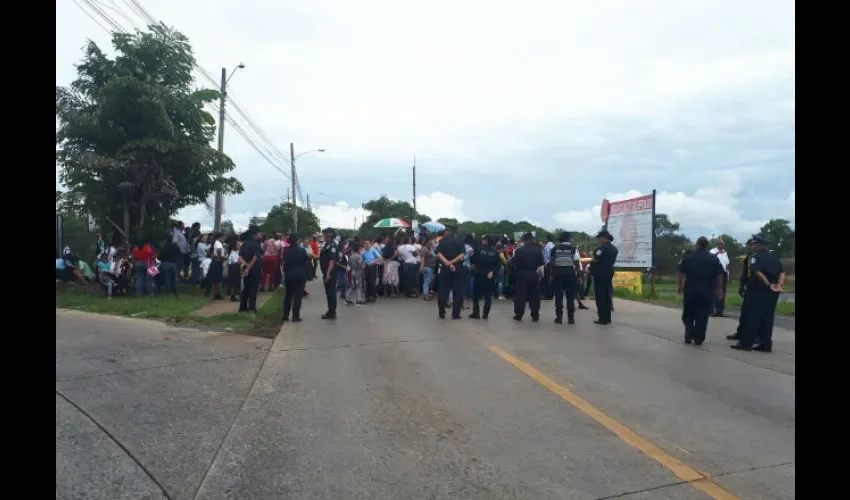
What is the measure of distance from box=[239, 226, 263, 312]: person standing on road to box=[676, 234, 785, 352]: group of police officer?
7.84 metres

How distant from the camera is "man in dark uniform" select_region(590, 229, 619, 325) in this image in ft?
38.2

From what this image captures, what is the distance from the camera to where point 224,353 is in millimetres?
8688

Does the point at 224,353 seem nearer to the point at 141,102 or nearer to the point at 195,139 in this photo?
the point at 141,102

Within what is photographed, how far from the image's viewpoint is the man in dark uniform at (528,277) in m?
12.3

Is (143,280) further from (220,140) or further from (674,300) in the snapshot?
(674,300)

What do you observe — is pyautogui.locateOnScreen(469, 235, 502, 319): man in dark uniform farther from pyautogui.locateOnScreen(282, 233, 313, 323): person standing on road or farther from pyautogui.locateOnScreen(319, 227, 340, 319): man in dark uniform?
pyautogui.locateOnScreen(282, 233, 313, 323): person standing on road

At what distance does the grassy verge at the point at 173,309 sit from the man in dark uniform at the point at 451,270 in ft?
11.2

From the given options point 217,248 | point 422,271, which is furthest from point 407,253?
point 217,248

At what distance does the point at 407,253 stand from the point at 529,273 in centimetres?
578

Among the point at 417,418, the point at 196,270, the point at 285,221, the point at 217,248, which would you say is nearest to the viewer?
the point at 417,418

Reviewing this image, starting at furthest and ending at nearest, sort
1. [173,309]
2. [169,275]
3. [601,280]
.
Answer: [169,275] → [173,309] → [601,280]

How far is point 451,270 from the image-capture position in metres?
12.6

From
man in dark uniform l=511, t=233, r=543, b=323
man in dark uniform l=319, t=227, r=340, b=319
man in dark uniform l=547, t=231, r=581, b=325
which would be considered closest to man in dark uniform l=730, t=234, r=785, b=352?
man in dark uniform l=547, t=231, r=581, b=325
